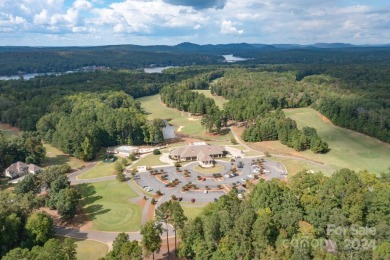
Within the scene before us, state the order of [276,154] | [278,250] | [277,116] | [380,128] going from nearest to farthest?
[278,250]
[276,154]
[380,128]
[277,116]

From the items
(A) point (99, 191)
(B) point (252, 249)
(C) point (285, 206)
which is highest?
(C) point (285, 206)

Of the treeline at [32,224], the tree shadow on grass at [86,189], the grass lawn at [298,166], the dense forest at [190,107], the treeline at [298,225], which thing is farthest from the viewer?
the dense forest at [190,107]

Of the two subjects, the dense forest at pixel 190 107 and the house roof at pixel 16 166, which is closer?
the house roof at pixel 16 166

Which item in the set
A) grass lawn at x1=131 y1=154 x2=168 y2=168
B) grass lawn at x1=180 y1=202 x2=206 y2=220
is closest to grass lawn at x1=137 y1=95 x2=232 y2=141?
grass lawn at x1=131 y1=154 x2=168 y2=168

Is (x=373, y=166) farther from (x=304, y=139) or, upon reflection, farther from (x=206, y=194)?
(x=206, y=194)

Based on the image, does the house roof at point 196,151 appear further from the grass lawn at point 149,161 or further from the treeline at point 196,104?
the treeline at point 196,104

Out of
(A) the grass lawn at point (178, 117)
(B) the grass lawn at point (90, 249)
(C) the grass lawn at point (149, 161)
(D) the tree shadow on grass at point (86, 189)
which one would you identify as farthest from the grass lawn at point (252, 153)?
(B) the grass lawn at point (90, 249)

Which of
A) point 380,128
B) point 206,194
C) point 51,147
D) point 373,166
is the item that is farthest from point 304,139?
point 51,147
